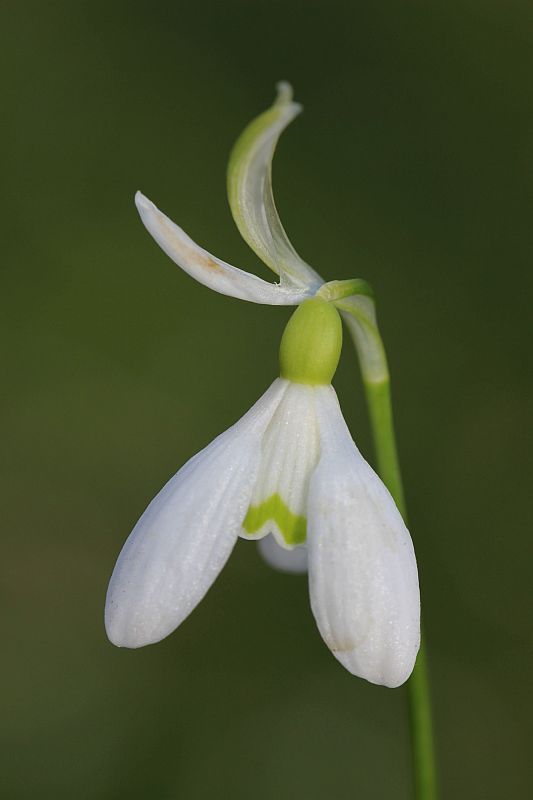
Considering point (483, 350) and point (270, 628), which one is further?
point (483, 350)

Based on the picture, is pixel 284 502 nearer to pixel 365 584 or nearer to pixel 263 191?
pixel 365 584

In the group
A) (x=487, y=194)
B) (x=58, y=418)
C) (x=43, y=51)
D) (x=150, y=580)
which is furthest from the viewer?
(x=43, y=51)

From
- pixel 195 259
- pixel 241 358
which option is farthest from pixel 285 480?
pixel 241 358

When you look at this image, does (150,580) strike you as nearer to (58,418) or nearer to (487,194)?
(58,418)

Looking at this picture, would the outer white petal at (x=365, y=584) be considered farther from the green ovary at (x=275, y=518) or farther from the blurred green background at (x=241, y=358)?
the blurred green background at (x=241, y=358)

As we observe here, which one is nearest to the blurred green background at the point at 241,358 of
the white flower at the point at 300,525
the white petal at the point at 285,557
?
the white petal at the point at 285,557

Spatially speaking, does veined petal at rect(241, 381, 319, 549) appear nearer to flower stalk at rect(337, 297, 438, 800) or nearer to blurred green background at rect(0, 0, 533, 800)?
flower stalk at rect(337, 297, 438, 800)

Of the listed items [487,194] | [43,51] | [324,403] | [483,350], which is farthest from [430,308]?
[324,403]
